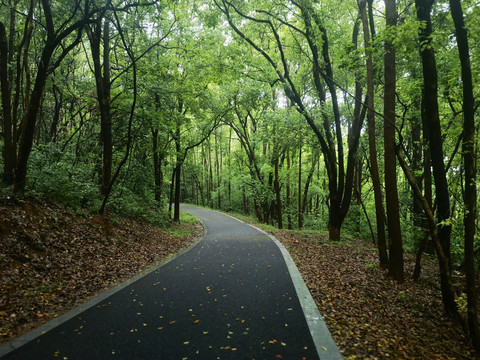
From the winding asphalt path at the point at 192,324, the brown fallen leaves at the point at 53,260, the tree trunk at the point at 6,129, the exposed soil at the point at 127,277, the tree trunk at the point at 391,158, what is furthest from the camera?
the tree trunk at the point at 6,129

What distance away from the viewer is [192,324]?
4.14m

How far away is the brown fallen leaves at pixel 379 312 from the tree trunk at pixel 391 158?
0.65 meters

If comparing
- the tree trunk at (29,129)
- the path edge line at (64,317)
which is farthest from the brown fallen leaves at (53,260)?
the tree trunk at (29,129)

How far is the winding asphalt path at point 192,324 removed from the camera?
338 cm

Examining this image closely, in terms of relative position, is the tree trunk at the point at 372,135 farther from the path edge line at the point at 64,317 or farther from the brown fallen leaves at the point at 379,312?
the path edge line at the point at 64,317

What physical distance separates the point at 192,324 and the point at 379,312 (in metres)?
3.32

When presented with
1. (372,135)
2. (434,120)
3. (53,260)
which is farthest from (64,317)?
(372,135)

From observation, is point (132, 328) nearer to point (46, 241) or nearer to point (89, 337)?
point (89, 337)

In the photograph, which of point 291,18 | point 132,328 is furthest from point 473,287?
point 291,18

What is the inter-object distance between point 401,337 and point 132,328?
3928mm

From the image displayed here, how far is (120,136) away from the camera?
46.4ft

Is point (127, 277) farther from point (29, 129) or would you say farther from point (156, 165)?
point (156, 165)

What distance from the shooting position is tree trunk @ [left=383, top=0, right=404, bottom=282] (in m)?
6.15

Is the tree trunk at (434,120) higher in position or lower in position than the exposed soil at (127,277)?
higher
